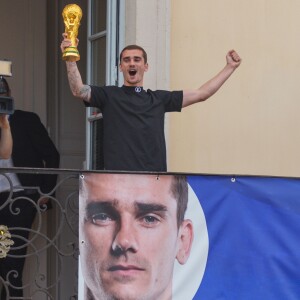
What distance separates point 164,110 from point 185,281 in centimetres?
116

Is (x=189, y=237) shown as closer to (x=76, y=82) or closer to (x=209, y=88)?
(x=209, y=88)

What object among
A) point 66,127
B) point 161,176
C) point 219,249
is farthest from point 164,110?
point 66,127

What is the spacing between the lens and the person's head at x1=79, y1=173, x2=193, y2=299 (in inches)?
227

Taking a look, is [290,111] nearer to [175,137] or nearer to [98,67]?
[175,137]

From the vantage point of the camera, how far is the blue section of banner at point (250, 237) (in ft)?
19.9

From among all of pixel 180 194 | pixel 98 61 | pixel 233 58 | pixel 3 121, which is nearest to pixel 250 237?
pixel 180 194

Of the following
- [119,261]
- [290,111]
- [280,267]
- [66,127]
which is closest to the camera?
[119,261]

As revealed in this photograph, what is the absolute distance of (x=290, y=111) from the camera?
7914 millimetres

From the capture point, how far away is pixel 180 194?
6.00m

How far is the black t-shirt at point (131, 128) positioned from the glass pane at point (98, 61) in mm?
1194

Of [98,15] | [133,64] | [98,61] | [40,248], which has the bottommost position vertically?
[40,248]

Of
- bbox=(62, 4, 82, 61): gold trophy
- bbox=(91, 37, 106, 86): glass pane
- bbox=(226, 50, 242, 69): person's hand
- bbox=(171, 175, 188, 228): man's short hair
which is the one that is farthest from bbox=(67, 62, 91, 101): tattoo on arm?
bbox=(91, 37, 106, 86): glass pane

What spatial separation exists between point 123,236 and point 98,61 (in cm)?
209

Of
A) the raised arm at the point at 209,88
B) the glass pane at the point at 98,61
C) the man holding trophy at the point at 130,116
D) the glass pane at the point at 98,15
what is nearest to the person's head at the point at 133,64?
the man holding trophy at the point at 130,116
